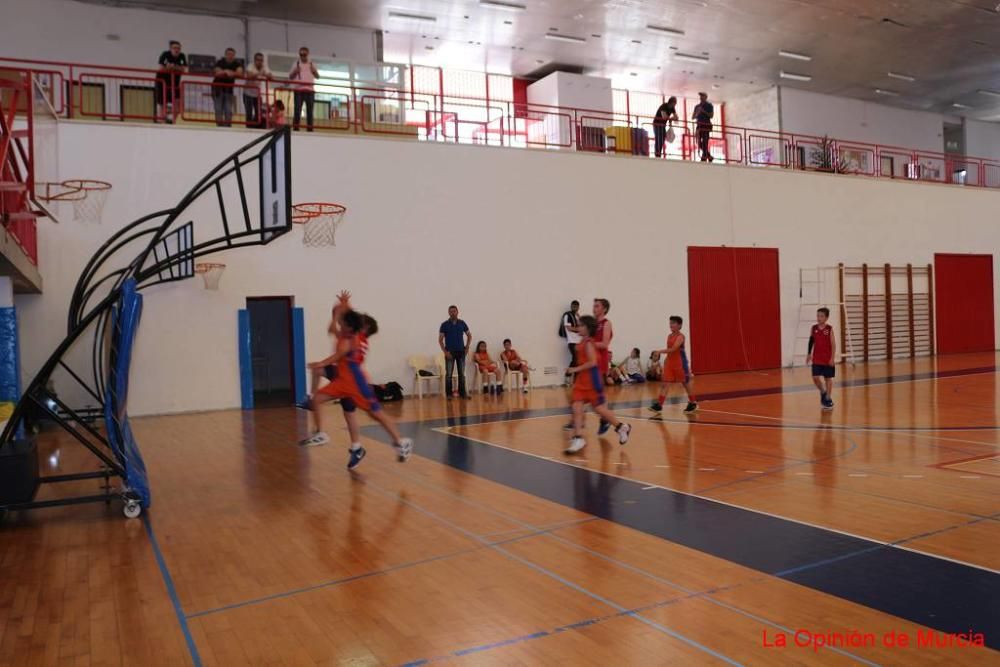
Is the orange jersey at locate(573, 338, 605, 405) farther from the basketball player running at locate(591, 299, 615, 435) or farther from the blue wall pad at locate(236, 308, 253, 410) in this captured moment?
the blue wall pad at locate(236, 308, 253, 410)

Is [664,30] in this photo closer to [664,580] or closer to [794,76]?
[794,76]

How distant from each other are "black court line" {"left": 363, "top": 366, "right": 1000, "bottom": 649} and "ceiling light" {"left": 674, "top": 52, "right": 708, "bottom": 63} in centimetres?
2009

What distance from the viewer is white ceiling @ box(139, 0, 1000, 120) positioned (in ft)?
69.7

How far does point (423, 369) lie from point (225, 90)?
7.26 meters

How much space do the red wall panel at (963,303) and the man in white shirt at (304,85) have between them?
20.6 m

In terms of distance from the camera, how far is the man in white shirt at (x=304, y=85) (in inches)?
658

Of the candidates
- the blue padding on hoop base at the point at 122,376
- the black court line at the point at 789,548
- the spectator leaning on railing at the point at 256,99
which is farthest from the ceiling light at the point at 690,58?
the blue padding on hoop base at the point at 122,376

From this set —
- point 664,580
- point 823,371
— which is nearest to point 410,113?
point 823,371

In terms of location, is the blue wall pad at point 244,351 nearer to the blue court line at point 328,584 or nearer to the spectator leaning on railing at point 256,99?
the spectator leaning on railing at point 256,99

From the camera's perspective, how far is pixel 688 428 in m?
11.3

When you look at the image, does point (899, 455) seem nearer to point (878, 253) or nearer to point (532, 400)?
point (532, 400)

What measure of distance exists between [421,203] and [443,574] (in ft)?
43.6

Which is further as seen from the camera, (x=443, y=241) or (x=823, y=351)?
(x=443, y=241)

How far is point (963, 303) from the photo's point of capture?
86.6 feet
